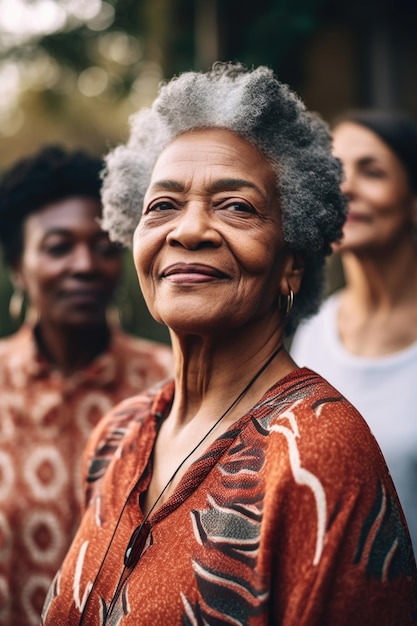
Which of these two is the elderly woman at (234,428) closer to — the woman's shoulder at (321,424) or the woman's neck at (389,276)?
the woman's shoulder at (321,424)

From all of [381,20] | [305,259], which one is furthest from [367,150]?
[381,20]

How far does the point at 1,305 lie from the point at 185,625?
6.59 meters

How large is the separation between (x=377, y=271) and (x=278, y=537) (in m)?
1.90

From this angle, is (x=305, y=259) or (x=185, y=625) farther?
(x=305, y=259)

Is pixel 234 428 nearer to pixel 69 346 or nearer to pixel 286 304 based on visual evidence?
pixel 286 304

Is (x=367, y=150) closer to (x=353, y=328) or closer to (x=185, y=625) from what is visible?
(x=353, y=328)

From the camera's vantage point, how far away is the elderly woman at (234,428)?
1.60 metres

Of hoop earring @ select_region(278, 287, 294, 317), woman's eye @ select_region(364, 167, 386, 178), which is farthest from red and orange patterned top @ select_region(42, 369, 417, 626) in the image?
woman's eye @ select_region(364, 167, 386, 178)

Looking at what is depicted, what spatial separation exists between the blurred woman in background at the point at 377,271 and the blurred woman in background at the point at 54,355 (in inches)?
32.6

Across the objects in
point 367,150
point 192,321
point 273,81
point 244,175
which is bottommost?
point 192,321

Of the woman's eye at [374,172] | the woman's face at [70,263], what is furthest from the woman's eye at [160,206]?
the woman's eye at [374,172]

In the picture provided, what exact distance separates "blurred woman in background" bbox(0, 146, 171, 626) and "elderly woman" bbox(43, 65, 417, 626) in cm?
72

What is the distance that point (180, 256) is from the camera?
1.96 meters

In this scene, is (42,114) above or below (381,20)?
above
